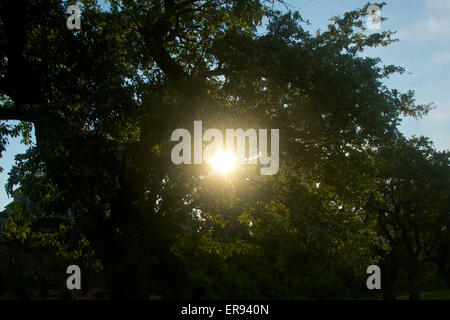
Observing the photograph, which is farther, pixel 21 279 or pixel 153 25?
pixel 21 279

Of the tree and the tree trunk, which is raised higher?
the tree

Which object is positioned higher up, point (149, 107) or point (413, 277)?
point (149, 107)

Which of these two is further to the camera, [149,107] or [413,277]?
[413,277]

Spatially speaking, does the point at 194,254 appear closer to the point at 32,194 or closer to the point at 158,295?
the point at 32,194

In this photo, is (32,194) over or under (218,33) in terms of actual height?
under

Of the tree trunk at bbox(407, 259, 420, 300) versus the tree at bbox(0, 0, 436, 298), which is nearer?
the tree at bbox(0, 0, 436, 298)

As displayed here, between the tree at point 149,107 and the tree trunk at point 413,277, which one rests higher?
the tree at point 149,107

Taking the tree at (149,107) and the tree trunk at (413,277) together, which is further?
the tree trunk at (413,277)

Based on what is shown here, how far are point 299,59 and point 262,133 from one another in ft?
10.0

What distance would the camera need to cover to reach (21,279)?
85.5 feet
